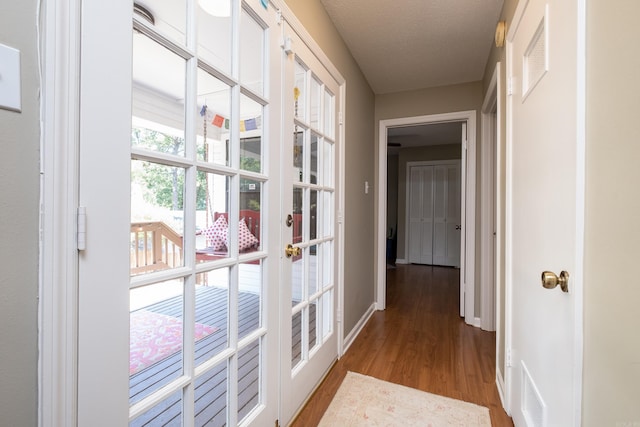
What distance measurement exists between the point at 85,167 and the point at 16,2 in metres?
0.32

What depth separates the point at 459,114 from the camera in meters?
2.92

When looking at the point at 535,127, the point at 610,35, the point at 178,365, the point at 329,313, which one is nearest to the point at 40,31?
the point at 178,365

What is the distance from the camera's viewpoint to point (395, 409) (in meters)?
1.61

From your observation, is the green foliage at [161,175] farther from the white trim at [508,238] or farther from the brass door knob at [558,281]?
the white trim at [508,238]

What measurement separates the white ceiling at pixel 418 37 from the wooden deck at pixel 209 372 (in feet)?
6.43

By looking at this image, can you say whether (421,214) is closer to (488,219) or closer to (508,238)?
(488,219)

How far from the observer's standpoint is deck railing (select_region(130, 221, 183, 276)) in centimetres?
77

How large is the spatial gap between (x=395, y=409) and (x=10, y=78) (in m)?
2.01

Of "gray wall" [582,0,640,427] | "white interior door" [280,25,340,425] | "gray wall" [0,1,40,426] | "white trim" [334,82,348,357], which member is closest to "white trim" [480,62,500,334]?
"white trim" [334,82,348,357]

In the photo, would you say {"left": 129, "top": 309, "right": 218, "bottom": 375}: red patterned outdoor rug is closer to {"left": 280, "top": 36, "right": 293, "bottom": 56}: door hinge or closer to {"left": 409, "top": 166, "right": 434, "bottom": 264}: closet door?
{"left": 280, "top": 36, "right": 293, "bottom": 56}: door hinge

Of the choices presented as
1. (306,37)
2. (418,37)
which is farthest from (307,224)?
(418,37)

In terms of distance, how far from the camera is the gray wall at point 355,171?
2.05 m

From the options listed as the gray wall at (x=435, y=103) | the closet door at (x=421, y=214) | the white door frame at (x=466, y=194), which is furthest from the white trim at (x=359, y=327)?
the closet door at (x=421, y=214)

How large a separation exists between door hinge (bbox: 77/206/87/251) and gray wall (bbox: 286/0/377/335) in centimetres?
164
